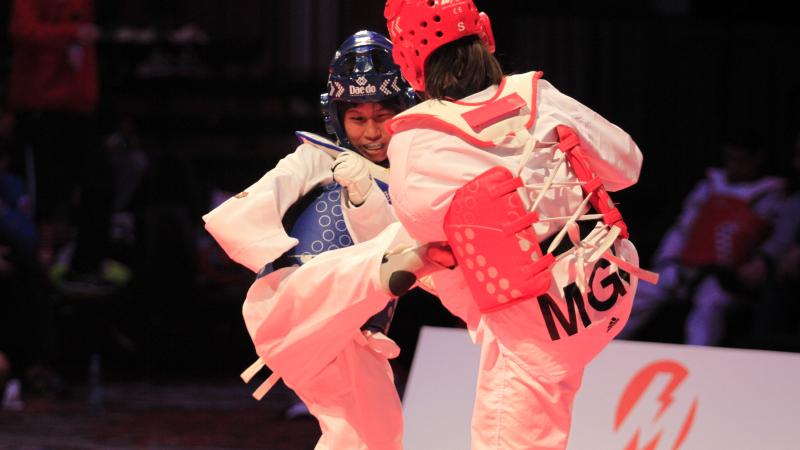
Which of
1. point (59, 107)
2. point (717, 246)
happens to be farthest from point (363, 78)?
point (59, 107)

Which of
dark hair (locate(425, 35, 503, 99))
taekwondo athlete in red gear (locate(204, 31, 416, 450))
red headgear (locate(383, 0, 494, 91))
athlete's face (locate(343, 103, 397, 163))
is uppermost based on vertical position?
red headgear (locate(383, 0, 494, 91))

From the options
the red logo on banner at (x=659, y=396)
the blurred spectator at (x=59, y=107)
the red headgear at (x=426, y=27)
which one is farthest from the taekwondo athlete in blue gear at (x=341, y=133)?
the blurred spectator at (x=59, y=107)

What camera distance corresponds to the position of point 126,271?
7.51 m

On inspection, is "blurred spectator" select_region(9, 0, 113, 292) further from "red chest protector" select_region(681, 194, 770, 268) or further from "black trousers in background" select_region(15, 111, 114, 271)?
"red chest protector" select_region(681, 194, 770, 268)

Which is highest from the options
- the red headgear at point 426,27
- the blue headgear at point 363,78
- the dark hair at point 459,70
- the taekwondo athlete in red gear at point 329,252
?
the red headgear at point 426,27

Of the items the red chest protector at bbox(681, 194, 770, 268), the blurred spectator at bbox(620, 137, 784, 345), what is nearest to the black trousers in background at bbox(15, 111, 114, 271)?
the blurred spectator at bbox(620, 137, 784, 345)

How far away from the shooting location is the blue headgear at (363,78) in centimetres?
339

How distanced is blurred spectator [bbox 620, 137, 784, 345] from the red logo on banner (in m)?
2.16

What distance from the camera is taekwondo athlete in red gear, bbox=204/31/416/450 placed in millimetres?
3160

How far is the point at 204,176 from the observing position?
28.9 feet

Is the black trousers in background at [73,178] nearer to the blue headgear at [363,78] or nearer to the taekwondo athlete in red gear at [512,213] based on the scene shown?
the blue headgear at [363,78]

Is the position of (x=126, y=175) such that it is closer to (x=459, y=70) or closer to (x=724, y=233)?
(x=724, y=233)

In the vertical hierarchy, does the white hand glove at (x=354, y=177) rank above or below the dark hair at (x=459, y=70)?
below

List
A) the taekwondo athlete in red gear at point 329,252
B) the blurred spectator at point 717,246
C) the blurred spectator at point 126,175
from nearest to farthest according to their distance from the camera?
the taekwondo athlete in red gear at point 329,252 → the blurred spectator at point 717,246 → the blurred spectator at point 126,175
